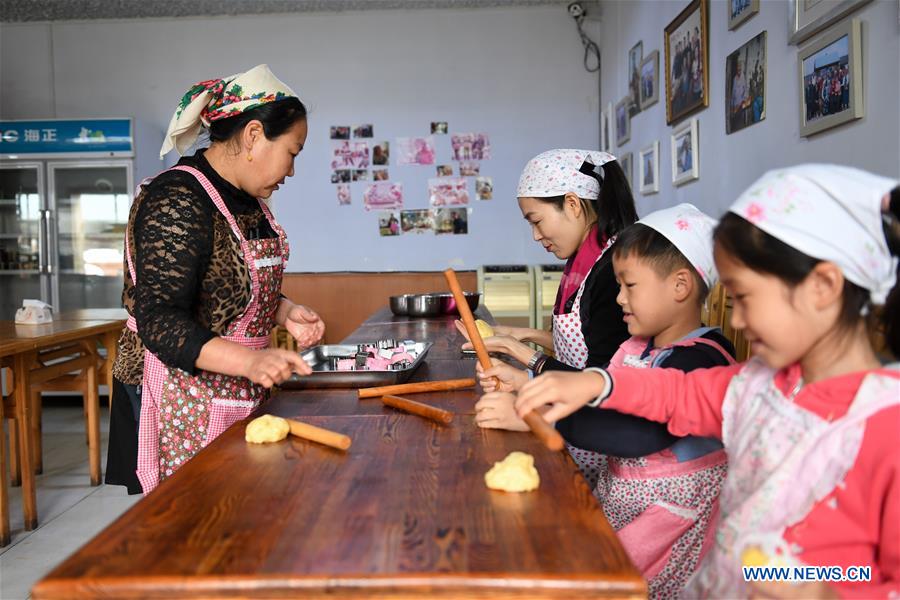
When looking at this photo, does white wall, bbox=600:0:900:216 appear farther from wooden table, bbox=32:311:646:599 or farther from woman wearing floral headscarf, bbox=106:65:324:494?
woman wearing floral headscarf, bbox=106:65:324:494

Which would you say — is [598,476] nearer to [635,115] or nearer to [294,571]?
[294,571]

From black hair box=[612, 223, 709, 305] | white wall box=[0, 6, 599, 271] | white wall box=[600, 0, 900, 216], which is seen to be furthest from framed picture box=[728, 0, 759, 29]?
white wall box=[0, 6, 599, 271]

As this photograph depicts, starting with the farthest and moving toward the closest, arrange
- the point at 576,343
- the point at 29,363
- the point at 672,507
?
the point at 29,363 < the point at 576,343 < the point at 672,507

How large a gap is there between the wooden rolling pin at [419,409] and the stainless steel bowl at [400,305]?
81.6 inches

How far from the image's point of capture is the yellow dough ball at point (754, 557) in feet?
3.20

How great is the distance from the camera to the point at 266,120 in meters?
1.69

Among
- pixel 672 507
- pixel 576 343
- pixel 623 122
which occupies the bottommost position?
pixel 672 507

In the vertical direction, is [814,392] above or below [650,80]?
below

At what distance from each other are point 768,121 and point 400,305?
1897 millimetres

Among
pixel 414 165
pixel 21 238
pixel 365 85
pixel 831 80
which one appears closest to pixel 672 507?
pixel 831 80

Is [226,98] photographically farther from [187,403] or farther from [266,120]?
[187,403]

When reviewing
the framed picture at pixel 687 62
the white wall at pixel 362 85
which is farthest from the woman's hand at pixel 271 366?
the white wall at pixel 362 85

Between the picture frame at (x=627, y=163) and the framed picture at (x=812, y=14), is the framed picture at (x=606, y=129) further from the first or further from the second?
the framed picture at (x=812, y=14)

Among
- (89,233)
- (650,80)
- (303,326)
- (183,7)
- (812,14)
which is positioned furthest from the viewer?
(89,233)
